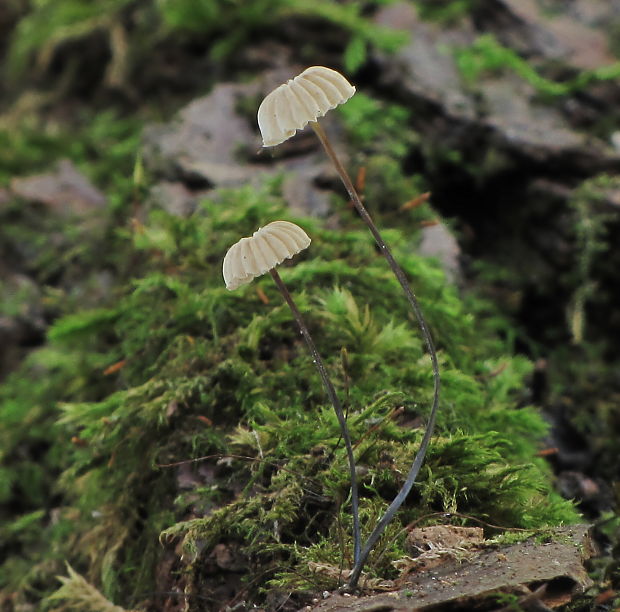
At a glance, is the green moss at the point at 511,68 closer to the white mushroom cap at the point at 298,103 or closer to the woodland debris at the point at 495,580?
the white mushroom cap at the point at 298,103

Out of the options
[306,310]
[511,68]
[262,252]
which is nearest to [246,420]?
[306,310]

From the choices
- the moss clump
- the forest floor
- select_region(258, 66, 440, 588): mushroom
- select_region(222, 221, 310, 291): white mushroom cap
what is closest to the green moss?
the forest floor

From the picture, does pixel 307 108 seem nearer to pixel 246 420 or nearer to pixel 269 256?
pixel 269 256

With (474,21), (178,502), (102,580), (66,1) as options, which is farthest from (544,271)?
(66,1)

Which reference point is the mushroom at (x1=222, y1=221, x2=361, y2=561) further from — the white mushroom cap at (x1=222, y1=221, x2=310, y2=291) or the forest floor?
the forest floor

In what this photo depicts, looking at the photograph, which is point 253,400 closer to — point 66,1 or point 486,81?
point 486,81

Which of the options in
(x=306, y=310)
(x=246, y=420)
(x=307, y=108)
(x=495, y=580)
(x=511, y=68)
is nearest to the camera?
(x=495, y=580)
